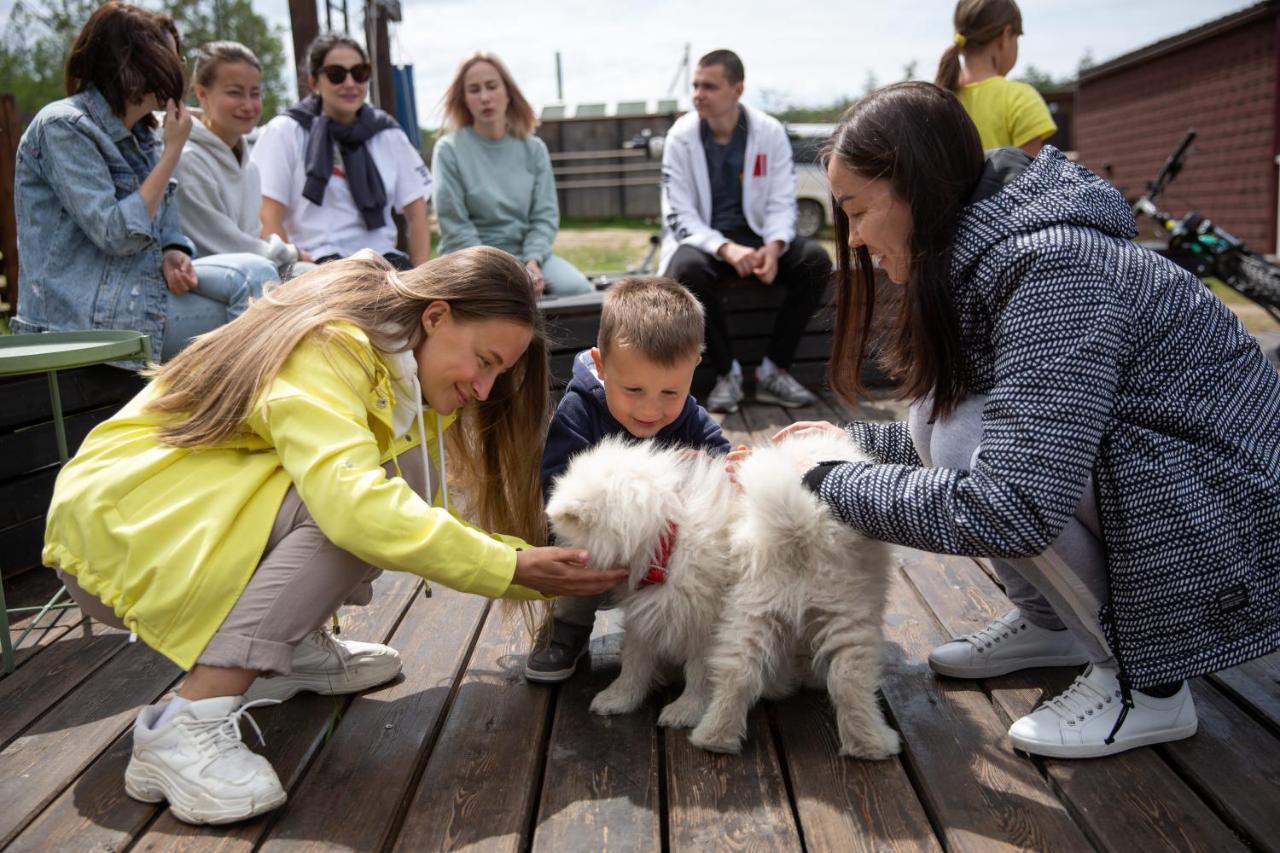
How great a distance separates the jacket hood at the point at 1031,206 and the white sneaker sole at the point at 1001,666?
839 millimetres

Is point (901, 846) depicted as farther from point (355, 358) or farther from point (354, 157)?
point (354, 157)

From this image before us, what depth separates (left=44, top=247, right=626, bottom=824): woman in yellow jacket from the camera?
1621 mm

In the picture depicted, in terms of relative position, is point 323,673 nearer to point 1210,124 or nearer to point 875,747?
point 875,747

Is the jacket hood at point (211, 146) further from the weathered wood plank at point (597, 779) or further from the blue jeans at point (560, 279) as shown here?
the weathered wood plank at point (597, 779)

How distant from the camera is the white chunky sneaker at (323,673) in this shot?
2029mm

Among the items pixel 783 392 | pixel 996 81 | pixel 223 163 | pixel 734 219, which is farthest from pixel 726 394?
pixel 223 163

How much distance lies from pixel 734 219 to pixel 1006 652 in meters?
3.22

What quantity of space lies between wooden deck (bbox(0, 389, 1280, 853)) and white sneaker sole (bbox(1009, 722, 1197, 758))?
0.02 metres

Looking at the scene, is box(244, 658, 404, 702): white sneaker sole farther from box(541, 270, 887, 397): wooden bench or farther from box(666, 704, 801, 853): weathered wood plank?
box(541, 270, 887, 397): wooden bench

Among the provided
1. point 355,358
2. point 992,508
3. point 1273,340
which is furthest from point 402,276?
point 1273,340

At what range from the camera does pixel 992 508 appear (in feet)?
5.13

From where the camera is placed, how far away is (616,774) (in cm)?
174

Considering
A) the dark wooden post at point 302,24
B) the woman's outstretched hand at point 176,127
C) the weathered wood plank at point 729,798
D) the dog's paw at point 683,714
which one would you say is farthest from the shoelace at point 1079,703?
the dark wooden post at point 302,24

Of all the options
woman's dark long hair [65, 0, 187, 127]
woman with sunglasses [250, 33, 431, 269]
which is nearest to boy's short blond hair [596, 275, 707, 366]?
woman's dark long hair [65, 0, 187, 127]
